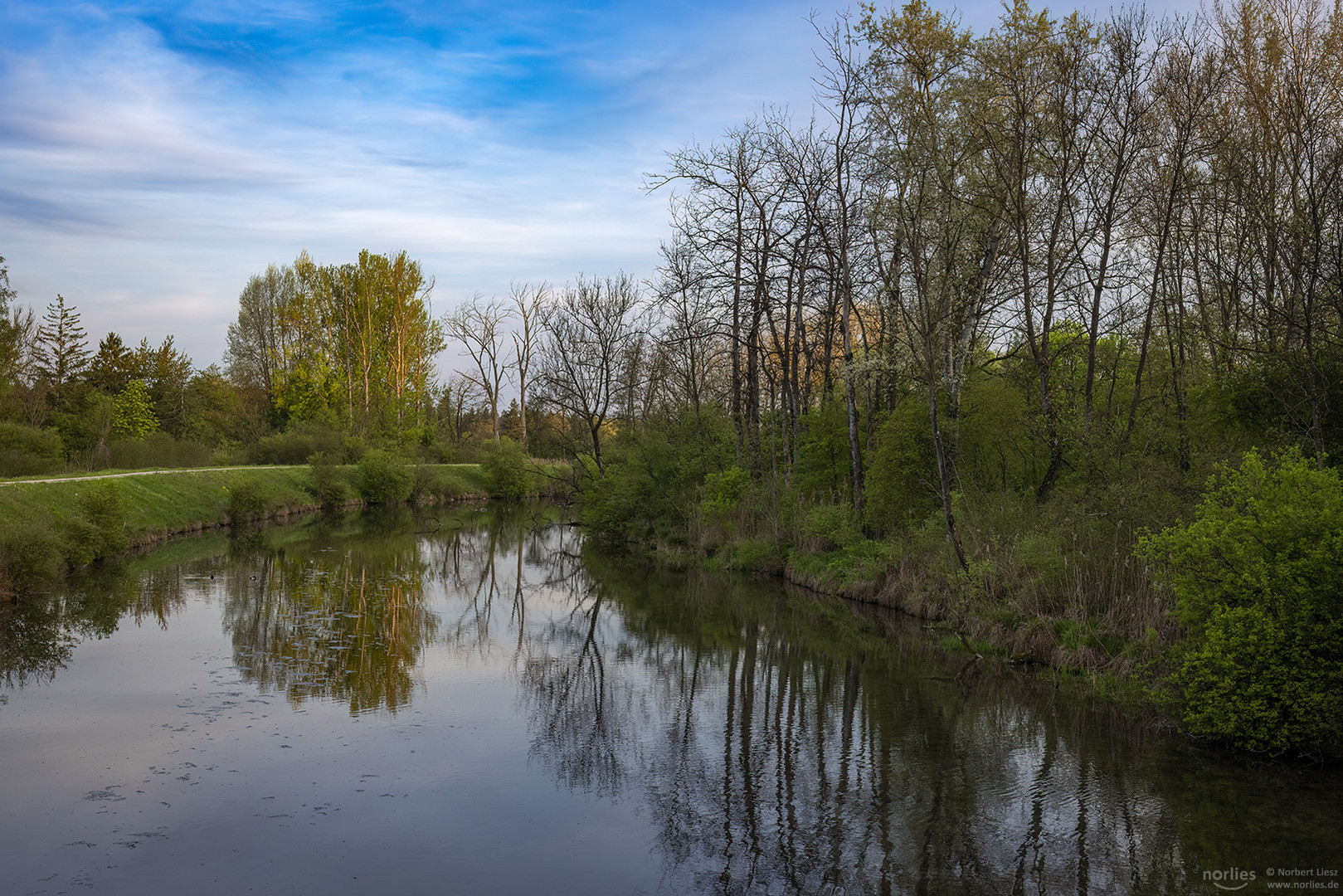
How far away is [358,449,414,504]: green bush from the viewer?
43.0 metres

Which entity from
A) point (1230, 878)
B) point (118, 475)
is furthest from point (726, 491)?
point (118, 475)

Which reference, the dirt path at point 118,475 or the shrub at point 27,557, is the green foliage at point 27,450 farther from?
the shrub at point 27,557

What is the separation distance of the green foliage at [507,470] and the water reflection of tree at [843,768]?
35412 mm

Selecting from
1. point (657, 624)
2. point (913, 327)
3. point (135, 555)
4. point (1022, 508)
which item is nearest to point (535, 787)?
point (657, 624)

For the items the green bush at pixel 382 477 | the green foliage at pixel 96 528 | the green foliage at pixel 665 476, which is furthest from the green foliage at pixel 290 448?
the green foliage at pixel 665 476

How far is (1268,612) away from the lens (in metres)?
7.96

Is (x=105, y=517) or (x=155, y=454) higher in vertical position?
(x=155, y=454)

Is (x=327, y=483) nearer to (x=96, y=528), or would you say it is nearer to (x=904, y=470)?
(x=96, y=528)

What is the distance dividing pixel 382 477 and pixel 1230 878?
136 ft

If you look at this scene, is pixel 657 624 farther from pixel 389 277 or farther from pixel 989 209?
pixel 389 277

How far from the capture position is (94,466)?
32.9 metres

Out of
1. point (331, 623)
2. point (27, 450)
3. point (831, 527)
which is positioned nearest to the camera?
point (331, 623)

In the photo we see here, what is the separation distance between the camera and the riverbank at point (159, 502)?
17.2 m

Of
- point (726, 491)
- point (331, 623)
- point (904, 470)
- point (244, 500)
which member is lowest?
point (331, 623)
